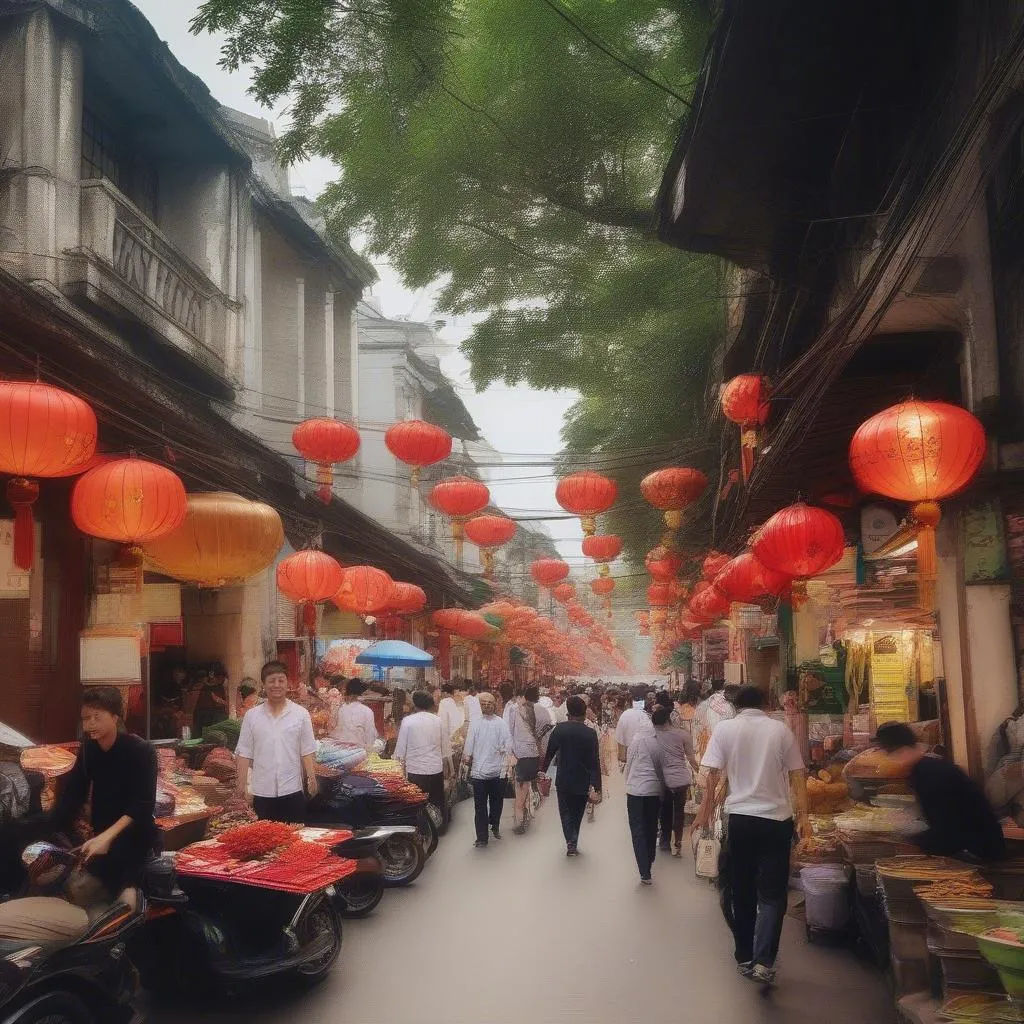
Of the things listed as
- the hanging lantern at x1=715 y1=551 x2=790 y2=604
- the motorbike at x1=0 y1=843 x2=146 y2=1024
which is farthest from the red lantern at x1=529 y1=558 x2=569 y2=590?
the motorbike at x1=0 y1=843 x2=146 y2=1024

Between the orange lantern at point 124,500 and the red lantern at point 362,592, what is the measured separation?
279 inches

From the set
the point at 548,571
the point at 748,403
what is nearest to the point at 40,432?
the point at 748,403

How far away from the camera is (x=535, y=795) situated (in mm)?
17625

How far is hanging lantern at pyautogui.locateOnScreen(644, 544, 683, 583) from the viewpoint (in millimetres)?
21703

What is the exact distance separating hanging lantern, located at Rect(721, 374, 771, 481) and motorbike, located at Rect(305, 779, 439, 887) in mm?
4898

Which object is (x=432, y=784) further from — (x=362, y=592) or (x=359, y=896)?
(x=359, y=896)

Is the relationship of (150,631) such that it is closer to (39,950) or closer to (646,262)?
(646,262)

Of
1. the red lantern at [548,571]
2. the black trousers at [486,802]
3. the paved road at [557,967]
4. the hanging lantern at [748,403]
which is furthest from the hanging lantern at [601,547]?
the paved road at [557,967]

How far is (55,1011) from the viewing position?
475cm

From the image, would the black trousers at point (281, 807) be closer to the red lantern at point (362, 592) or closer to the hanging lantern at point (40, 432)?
the hanging lantern at point (40, 432)

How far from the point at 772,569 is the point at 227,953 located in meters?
5.64

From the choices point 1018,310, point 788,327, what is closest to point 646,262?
point 788,327

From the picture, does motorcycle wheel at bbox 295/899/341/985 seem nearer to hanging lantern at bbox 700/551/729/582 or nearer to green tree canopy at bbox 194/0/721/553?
green tree canopy at bbox 194/0/721/553

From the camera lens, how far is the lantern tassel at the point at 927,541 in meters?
7.09
